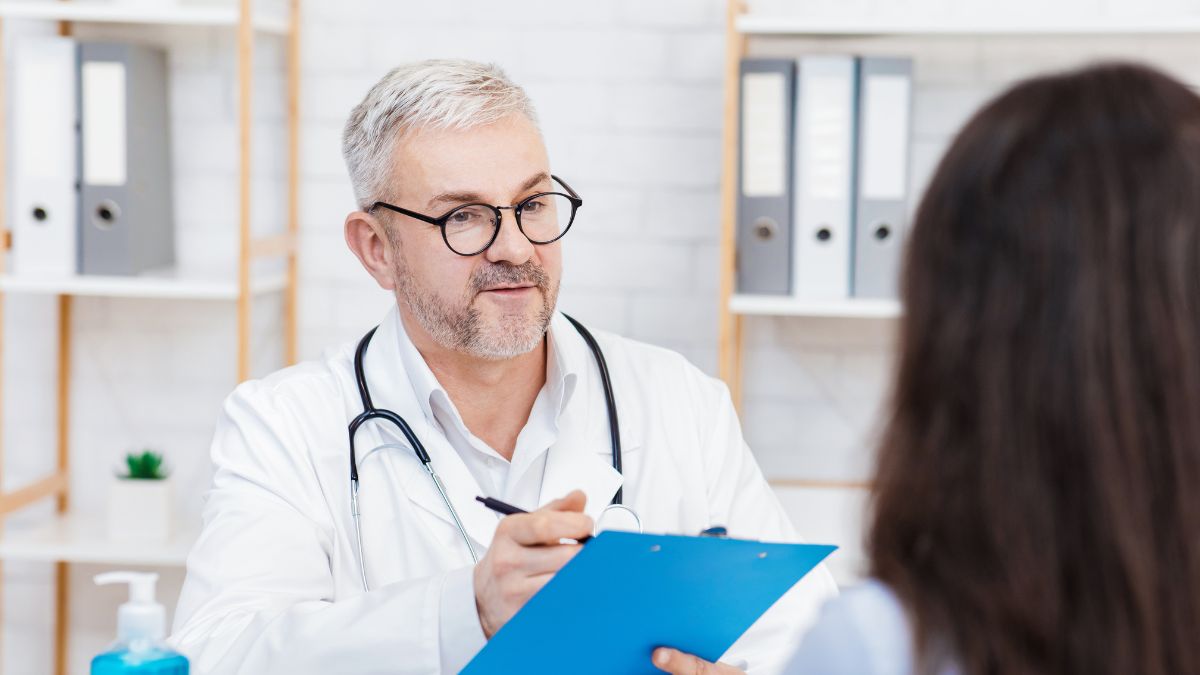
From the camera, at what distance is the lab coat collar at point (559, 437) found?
1536 millimetres

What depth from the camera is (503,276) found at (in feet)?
5.22

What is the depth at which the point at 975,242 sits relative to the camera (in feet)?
2.31

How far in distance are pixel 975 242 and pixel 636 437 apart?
1.00m

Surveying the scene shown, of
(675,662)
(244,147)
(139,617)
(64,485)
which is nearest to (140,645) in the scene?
(139,617)

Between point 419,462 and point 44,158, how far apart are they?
3.70 feet

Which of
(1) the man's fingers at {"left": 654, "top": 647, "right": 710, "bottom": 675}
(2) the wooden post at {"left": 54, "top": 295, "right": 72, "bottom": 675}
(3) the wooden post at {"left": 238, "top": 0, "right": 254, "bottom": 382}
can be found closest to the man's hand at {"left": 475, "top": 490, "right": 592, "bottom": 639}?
(1) the man's fingers at {"left": 654, "top": 647, "right": 710, "bottom": 675}

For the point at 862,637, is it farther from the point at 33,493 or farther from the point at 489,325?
the point at 33,493

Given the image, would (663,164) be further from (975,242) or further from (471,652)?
(975,242)

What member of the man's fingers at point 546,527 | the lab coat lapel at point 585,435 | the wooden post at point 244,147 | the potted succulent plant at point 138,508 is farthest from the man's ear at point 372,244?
the potted succulent plant at point 138,508

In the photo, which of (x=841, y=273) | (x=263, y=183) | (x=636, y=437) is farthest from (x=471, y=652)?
(x=263, y=183)

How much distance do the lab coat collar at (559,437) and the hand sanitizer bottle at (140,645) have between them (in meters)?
0.58

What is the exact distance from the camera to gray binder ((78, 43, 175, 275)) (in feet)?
7.36

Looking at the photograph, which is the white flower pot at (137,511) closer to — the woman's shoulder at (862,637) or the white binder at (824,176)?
the white binder at (824,176)

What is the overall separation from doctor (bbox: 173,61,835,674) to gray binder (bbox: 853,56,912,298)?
0.60 meters
